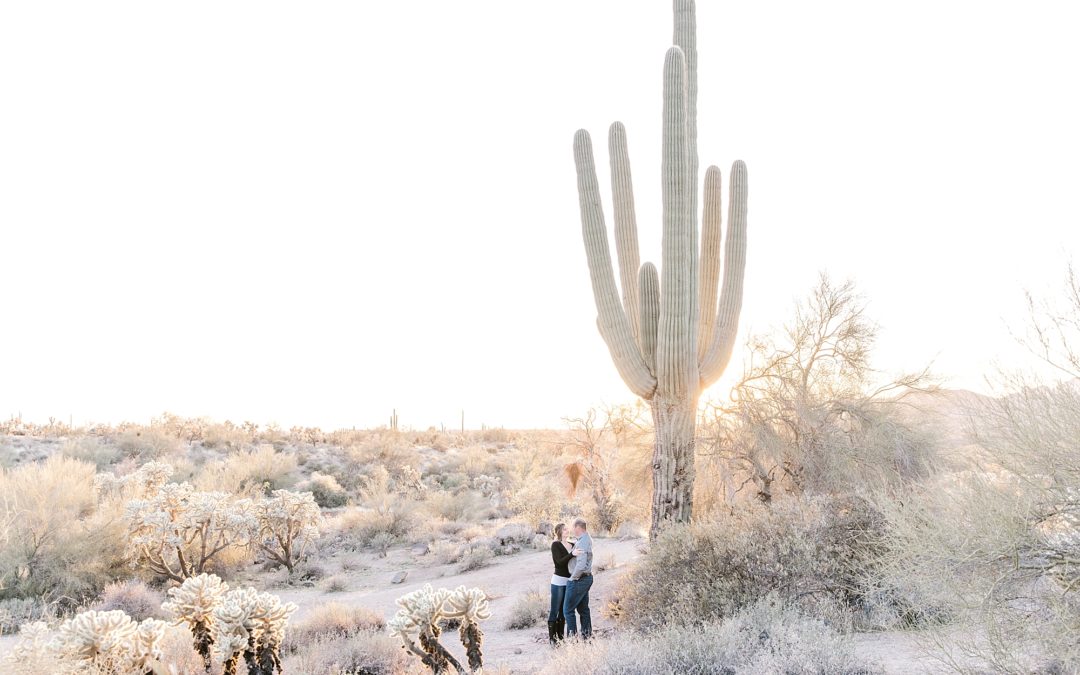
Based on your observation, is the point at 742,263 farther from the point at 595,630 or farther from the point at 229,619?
the point at 229,619

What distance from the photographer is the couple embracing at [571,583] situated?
8.56m

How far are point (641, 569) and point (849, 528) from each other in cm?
267

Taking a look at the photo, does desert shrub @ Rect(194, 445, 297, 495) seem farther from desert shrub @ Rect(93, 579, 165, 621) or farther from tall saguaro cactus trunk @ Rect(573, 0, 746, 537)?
tall saguaro cactus trunk @ Rect(573, 0, 746, 537)

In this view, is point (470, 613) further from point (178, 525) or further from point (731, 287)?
point (178, 525)

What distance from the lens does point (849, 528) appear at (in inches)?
369

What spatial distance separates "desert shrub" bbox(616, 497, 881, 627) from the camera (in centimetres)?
857

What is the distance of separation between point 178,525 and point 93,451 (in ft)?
47.5

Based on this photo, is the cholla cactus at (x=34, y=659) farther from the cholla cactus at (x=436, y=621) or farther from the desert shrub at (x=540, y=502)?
the desert shrub at (x=540, y=502)

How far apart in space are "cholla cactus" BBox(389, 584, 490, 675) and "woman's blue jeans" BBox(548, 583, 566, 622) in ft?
7.87

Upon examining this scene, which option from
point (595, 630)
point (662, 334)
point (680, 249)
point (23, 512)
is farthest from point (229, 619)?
point (23, 512)

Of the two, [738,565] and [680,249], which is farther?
[680,249]

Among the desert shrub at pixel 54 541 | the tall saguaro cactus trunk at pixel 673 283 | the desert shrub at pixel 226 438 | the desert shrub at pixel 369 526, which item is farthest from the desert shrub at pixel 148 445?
the tall saguaro cactus trunk at pixel 673 283

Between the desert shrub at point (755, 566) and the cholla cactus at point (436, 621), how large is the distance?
2773 millimetres

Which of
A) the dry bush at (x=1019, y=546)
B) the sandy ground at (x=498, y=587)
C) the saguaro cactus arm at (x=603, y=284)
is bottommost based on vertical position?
the sandy ground at (x=498, y=587)
